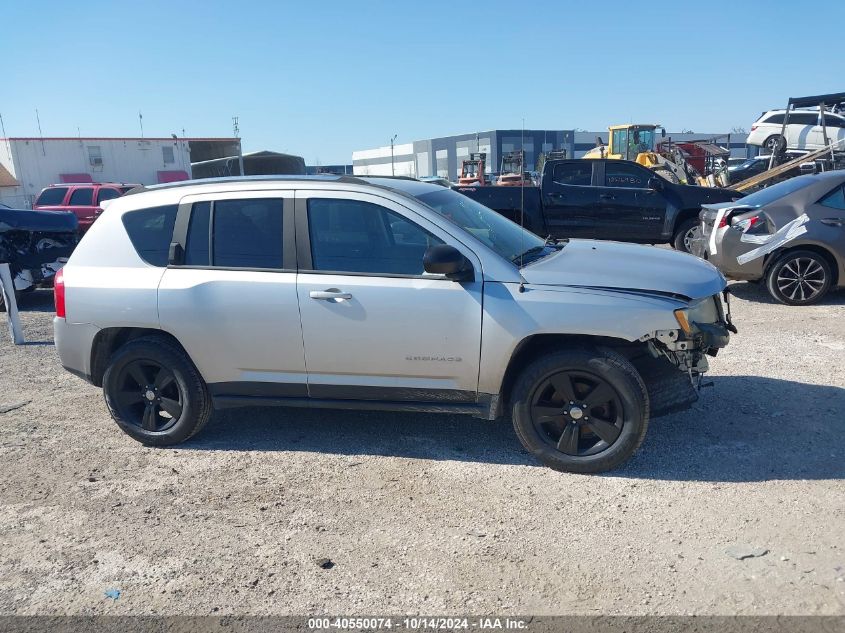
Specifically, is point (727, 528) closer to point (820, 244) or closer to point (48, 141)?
point (820, 244)

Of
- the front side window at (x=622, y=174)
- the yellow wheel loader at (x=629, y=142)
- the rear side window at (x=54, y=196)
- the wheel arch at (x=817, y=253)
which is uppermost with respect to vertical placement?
the yellow wheel loader at (x=629, y=142)

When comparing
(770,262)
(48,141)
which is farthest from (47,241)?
(48,141)

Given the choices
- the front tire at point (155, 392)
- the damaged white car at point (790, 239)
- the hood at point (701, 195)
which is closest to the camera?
the front tire at point (155, 392)

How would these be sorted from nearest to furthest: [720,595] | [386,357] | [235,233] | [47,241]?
1. [720,595]
2. [386,357]
3. [235,233]
4. [47,241]

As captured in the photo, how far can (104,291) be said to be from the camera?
4777 mm

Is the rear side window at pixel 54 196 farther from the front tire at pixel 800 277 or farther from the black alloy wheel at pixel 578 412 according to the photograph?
the black alloy wheel at pixel 578 412

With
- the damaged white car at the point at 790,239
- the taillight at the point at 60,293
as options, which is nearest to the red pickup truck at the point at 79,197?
the taillight at the point at 60,293

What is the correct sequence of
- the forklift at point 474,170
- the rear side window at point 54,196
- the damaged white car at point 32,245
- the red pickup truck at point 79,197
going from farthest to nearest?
1. the forklift at point 474,170
2. the rear side window at point 54,196
3. the red pickup truck at point 79,197
4. the damaged white car at point 32,245

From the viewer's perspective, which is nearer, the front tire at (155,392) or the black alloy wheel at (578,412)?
the black alloy wheel at (578,412)

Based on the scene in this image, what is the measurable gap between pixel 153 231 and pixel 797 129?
27173 millimetres

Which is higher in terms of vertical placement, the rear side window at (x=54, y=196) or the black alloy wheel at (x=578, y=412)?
the rear side window at (x=54, y=196)

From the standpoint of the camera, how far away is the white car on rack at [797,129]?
79.2ft

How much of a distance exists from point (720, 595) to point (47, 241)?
1075 cm

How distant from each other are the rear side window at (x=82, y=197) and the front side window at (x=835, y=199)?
59.1 ft
